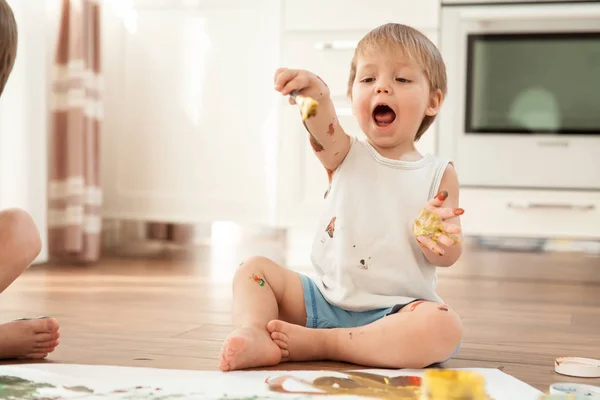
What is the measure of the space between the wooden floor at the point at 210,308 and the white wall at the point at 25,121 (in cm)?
21

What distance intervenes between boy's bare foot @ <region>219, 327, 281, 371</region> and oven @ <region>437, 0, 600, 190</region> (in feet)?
4.18

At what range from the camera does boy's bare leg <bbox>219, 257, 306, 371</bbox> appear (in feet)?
3.23

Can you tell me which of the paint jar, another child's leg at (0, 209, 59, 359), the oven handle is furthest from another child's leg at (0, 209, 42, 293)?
the oven handle

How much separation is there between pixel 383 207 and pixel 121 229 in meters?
1.95

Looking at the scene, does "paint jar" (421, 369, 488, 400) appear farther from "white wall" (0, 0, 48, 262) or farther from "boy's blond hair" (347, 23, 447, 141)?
"white wall" (0, 0, 48, 262)

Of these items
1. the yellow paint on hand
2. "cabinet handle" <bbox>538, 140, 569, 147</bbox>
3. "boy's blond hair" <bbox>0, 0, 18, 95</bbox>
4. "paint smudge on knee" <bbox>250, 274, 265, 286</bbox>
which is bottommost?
"paint smudge on knee" <bbox>250, 274, 265, 286</bbox>

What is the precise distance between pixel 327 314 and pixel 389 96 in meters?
0.32

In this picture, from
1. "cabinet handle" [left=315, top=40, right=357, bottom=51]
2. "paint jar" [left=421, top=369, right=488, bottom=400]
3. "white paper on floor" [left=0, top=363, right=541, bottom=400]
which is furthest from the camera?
"cabinet handle" [left=315, top=40, right=357, bottom=51]

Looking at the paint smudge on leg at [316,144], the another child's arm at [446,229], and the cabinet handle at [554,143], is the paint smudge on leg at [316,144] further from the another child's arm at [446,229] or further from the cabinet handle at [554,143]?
the cabinet handle at [554,143]

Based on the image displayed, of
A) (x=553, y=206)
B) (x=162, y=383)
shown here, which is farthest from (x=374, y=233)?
(x=553, y=206)

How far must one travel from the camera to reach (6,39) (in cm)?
100

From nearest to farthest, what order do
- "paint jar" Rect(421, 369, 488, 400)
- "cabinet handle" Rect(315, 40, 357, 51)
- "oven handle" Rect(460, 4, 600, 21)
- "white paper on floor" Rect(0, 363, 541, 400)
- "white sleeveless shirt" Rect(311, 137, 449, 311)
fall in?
"paint jar" Rect(421, 369, 488, 400)
"white paper on floor" Rect(0, 363, 541, 400)
"white sleeveless shirt" Rect(311, 137, 449, 311)
"oven handle" Rect(460, 4, 600, 21)
"cabinet handle" Rect(315, 40, 357, 51)

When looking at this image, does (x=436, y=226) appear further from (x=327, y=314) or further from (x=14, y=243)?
(x=14, y=243)

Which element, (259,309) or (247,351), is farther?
(259,309)
